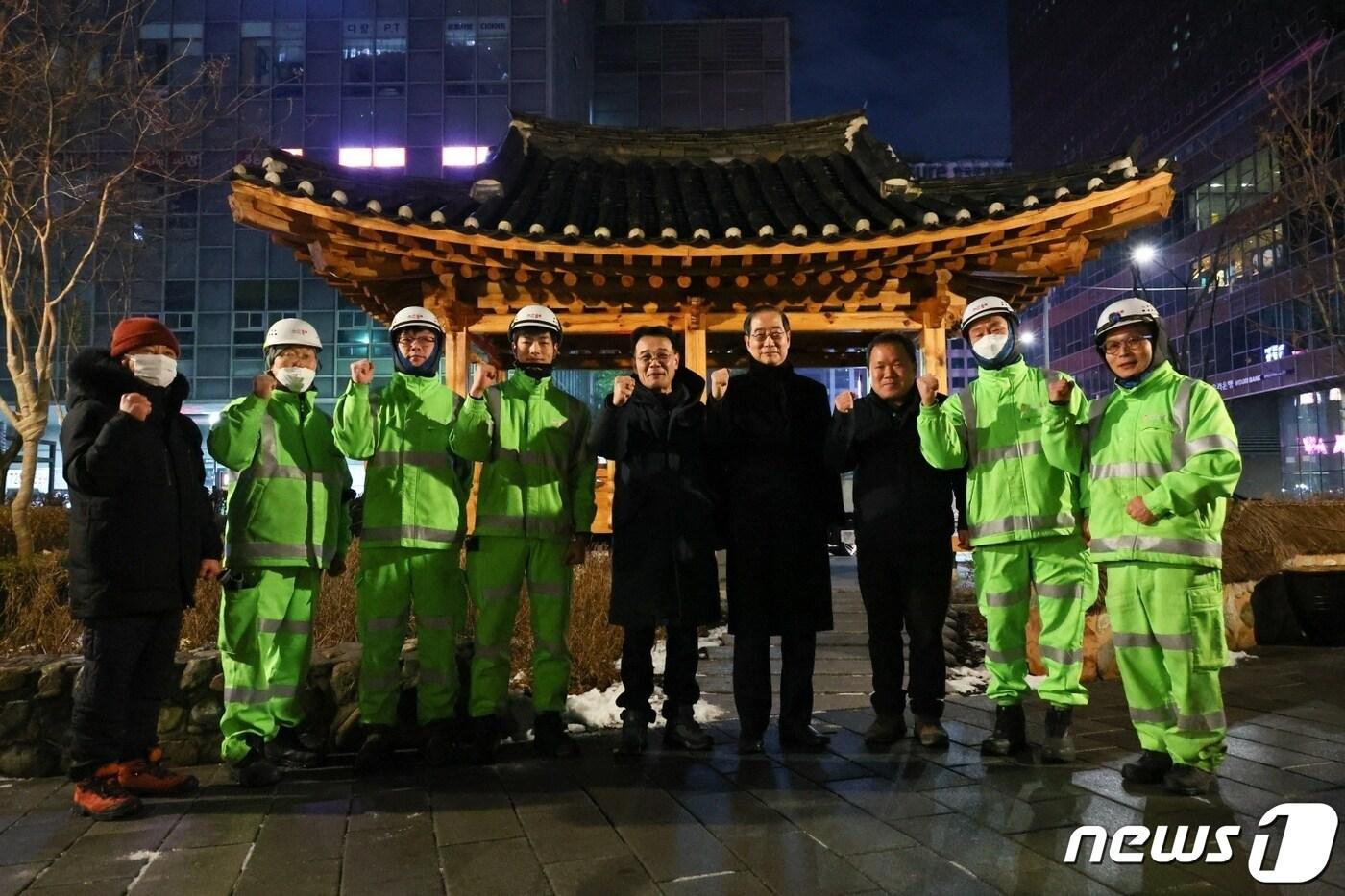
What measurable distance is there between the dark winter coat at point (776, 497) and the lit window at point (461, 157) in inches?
1076

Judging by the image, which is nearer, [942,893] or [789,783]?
[942,893]

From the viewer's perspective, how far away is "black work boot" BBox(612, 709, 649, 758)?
4262 millimetres

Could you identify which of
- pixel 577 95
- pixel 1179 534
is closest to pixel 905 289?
pixel 1179 534

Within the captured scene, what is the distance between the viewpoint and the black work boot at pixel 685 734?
436 cm

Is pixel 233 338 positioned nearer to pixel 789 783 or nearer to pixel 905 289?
pixel 905 289

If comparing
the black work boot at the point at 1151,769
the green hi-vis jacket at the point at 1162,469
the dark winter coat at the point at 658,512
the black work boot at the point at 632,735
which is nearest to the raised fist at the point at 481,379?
the dark winter coat at the point at 658,512

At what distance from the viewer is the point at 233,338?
90.1ft

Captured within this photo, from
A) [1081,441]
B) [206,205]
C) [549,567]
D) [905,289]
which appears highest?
[206,205]

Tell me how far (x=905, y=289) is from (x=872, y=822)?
20.4 ft

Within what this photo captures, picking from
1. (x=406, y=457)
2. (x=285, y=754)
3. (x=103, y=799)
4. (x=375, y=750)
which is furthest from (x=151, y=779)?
(x=406, y=457)

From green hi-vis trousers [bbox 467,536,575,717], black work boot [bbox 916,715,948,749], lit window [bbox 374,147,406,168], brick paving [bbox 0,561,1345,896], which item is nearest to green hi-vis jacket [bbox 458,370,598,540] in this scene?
green hi-vis trousers [bbox 467,536,575,717]

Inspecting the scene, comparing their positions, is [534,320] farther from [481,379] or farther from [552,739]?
[552,739]

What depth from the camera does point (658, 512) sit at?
4.39m

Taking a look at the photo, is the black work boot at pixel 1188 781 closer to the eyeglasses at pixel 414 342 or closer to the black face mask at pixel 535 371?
the black face mask at pixel 535 371
